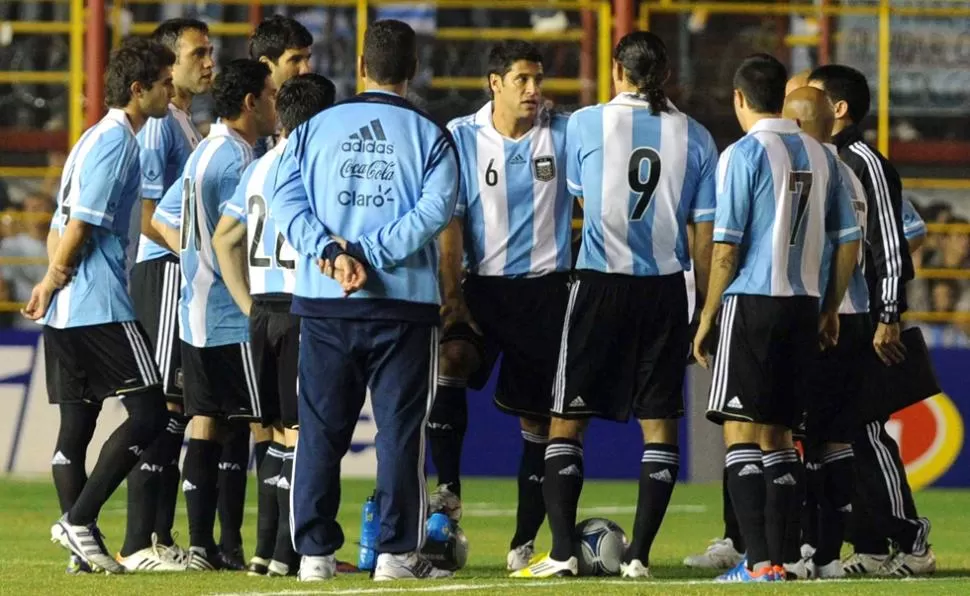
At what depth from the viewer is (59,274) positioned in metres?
7.64

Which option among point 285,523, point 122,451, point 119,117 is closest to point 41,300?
point 122,451

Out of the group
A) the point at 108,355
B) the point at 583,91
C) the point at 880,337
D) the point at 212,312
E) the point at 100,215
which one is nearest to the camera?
the point at 100,215

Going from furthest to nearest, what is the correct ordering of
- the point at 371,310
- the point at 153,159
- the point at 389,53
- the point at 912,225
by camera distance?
the point at 912,225, the point at 153,159, the point at 389,53, the point at 371,310

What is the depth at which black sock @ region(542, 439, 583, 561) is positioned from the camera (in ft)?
24.9

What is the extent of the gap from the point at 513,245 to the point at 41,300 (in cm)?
188

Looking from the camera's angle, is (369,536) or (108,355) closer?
(369,536)

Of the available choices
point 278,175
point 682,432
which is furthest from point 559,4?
point 278,175

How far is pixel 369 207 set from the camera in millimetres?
6910

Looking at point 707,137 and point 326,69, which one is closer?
point 707,137

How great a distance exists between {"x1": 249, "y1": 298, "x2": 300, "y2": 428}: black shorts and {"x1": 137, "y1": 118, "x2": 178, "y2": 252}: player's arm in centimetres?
97

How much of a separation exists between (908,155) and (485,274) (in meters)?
9.34

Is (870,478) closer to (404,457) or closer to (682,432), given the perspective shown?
(404,457)

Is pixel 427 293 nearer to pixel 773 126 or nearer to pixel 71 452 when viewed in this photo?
pixel 773 126

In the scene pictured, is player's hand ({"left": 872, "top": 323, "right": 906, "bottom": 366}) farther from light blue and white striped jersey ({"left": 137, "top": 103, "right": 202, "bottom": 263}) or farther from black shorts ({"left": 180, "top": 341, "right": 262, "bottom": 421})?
light blue and white striped jersey ({"left": 137, "top": 103, "right": 202, "bottom": 263})
